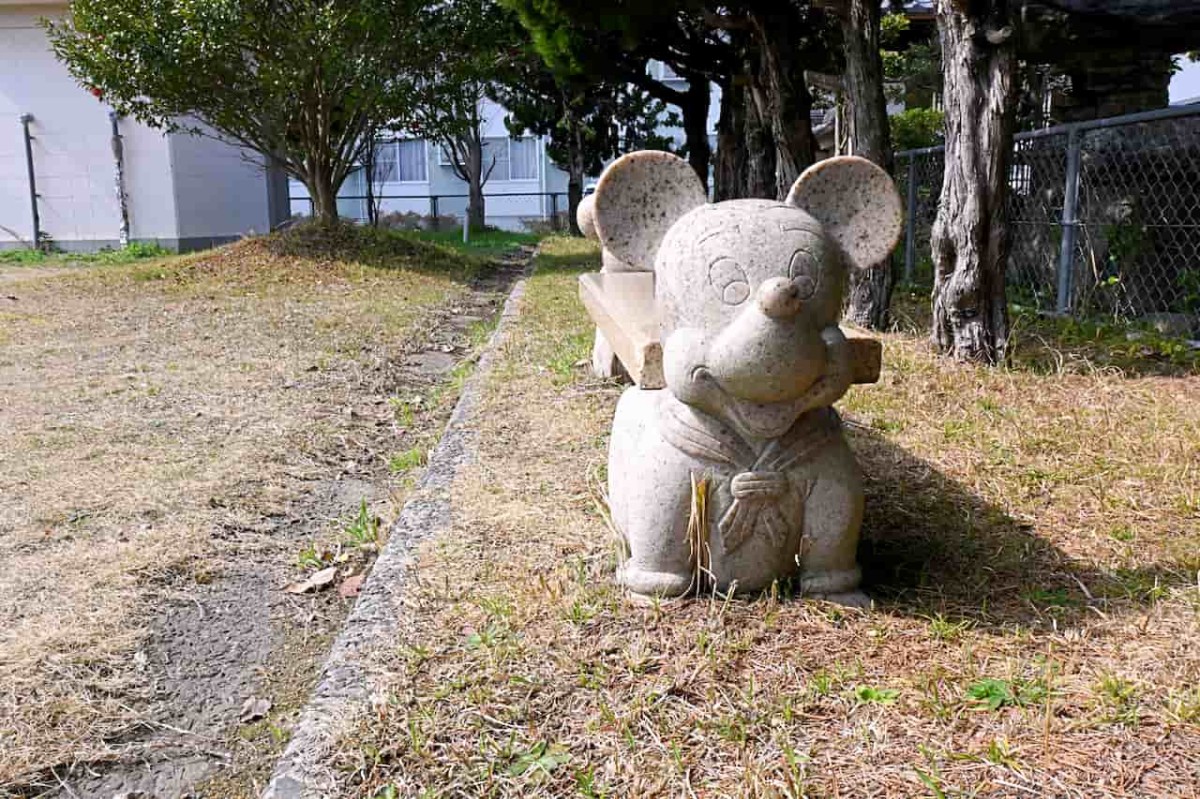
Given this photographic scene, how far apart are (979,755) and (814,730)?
13.3 inches

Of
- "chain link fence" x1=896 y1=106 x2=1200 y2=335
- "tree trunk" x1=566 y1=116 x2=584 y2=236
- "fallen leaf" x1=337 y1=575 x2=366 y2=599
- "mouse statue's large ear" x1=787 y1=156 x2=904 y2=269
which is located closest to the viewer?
"mouse statue's large ear" x1=787 y1=156 x2=904 y2=269

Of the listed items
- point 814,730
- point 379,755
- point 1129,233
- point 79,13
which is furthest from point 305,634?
point 79,13

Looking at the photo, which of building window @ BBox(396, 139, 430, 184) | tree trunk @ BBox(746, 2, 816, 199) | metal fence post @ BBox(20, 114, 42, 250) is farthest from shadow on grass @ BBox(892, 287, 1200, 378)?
building window @ BBox(396, 139, 430, 184)

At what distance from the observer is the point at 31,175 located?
16.9m

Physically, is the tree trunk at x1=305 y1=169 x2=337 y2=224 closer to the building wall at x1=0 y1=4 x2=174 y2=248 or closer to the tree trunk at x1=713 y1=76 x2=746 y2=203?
the building wall at x1=0 y1=4 x2=174 y2=248

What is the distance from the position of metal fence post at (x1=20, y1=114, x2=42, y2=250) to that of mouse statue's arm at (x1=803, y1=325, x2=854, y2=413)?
17.8m

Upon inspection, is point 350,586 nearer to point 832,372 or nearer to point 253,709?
point 253,709

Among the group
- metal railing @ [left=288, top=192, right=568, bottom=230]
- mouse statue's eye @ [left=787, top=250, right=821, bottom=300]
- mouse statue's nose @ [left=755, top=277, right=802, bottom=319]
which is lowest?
mouse statue's nose @ [left=755, top=277, right=802, bottom=319]

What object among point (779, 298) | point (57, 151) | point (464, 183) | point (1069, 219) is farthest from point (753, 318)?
point (464, 183)

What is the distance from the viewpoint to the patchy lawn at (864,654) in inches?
82.0

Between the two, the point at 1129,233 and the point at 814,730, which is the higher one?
the point at 1129,233

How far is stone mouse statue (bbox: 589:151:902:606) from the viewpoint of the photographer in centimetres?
256

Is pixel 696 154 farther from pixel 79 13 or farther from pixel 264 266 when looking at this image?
pixel 79 13

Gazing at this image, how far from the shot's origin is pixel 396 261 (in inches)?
507
